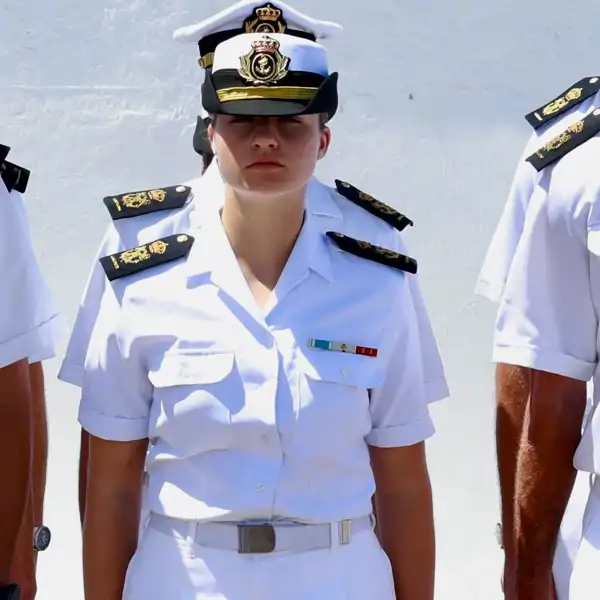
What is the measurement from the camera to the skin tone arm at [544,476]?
1.67 metres

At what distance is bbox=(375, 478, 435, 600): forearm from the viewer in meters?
1.59

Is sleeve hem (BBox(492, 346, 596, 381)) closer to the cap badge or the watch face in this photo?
the cap badge

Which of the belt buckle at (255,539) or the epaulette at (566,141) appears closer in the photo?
the belt buckle at (255,539)

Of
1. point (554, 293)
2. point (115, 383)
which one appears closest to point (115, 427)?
point (115, 383)

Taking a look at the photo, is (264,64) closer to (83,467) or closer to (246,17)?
(246,17)

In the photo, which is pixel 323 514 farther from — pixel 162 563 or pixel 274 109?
pixel 274 109

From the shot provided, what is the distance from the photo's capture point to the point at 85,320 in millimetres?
1842

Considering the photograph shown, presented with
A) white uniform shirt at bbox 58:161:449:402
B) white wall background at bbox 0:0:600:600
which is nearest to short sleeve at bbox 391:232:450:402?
white uniform shirt at bbox 58:161:449:402

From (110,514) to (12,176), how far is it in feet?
2.04

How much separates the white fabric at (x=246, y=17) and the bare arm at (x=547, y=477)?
24.5 inches

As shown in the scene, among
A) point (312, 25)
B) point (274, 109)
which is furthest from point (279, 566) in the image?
point (312, 25)

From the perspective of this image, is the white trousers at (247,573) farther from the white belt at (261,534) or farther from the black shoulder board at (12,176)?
the black shoulder board at (12,176)

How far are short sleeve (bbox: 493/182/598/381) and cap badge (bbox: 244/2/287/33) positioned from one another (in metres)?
0.48

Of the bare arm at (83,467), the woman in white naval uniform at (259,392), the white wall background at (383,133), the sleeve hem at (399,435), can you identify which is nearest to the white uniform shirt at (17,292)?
the bare arm at (83,467)
